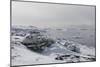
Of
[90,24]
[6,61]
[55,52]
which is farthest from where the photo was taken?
[90,24]

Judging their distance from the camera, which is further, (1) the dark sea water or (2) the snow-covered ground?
(1) the dark sea water

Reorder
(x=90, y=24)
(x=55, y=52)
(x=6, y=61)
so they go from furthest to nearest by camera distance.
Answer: (x=90, y=24)
(x=55, y=52)
(x=6, y=61)

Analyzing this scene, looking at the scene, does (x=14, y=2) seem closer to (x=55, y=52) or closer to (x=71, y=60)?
(x=55, y=52)

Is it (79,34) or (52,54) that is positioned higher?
(79,34)

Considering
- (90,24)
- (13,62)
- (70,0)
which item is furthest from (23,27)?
(90,24)

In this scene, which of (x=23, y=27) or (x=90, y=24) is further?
(x=90, y=24)

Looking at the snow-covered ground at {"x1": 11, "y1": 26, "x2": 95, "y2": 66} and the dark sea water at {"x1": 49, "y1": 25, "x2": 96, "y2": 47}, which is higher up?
the dark sea water at {"x1": 49, "y1": 25, "x2": 96, "y2": 47}

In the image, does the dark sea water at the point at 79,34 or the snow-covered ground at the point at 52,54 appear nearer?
the snow-covered ground at the point at 52,54
